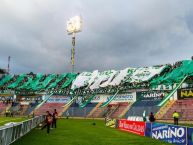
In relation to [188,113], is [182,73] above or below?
above

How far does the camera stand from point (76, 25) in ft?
347

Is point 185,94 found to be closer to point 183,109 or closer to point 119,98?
point 183,109

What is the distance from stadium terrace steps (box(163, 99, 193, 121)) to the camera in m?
55.6

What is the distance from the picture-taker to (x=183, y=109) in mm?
58156

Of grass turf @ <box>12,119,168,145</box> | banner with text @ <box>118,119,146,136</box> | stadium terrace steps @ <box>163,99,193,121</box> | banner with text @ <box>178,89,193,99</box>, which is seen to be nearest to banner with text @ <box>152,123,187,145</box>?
grass turf @ <box>12,119,168,145</box>

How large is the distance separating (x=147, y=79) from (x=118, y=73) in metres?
13.7

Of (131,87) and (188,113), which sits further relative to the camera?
(131,87)

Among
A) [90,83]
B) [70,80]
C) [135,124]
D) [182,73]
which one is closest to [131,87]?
[182,73]

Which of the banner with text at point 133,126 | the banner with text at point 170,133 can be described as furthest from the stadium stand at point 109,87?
the banner with text at point 170,133

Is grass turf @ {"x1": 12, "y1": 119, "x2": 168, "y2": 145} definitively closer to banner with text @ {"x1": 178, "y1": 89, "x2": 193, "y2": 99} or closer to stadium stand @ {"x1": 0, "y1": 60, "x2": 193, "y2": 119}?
stadium stand @ {"x1": 0, "y1": 60, "x2": 193, "y2": 119}

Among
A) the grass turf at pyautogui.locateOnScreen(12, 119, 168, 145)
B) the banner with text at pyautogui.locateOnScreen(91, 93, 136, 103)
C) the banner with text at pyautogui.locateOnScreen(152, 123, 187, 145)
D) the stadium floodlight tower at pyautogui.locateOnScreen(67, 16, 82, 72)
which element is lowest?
the grass turf at pyautogui.locateOnScreen(12, 119, 168, 145)

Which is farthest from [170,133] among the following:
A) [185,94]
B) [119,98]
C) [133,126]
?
[119,98]

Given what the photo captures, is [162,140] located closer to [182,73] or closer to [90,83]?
[182,73]

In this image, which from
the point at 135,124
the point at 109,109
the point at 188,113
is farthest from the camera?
the point at 109,109
